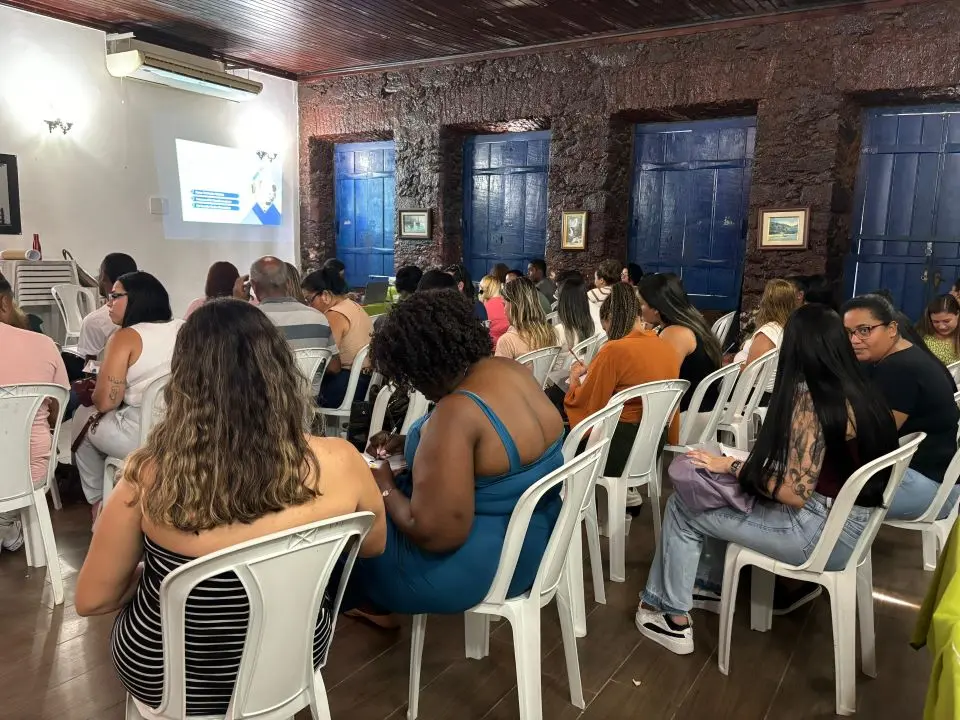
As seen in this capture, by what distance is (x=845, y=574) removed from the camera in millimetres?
1957

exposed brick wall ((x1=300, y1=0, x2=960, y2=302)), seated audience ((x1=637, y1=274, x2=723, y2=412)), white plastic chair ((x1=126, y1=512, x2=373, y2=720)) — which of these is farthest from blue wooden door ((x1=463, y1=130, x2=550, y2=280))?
white plastic chair ((x1=126, y1=512, x2=373, y2=720))

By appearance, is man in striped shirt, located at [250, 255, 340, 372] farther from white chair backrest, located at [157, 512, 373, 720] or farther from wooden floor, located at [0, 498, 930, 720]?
white chair backrest, located at [157, 512, 373, 720]

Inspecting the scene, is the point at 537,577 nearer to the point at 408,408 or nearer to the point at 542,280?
the point at 408,408

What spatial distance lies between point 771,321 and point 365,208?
6392 millimetres

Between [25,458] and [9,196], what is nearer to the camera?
[25,458]

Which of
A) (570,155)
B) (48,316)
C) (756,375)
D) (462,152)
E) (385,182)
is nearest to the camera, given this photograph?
(756,375)

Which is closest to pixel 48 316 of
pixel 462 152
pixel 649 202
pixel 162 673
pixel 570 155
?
pixel 462 152

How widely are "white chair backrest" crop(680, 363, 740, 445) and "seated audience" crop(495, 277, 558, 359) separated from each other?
34.2 inches

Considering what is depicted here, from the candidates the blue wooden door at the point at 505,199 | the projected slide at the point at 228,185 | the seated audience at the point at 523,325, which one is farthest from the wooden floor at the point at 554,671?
the projected slide at the point at 228,185

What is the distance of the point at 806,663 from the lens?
219 centimetres

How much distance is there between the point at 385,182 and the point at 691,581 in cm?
754

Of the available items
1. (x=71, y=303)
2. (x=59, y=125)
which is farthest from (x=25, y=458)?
(x=59, y=125)

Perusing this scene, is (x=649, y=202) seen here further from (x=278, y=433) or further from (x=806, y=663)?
(x=278, y=433)

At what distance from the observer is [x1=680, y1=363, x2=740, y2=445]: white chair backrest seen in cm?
302
